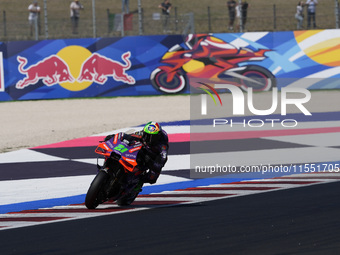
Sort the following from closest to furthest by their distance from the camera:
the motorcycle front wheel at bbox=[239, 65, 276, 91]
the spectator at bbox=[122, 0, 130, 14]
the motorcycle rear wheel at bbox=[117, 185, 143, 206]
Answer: the motorcycle rear wheel at bbox=[117, 185, 143, 206]
the motorcycle front wheel at bbox=[239, 65, 276, 91]
the spectator at bbox=[122, 0, 130, 14]

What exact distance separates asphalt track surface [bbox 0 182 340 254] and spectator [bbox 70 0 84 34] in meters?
17.4

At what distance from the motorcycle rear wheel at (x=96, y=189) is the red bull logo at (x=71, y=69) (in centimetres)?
1718

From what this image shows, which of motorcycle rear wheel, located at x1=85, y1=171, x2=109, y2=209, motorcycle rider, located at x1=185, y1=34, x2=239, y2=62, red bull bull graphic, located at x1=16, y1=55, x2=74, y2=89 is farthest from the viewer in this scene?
motorcycle rider, located at x1=185, y1=34, x2=239, y2=62

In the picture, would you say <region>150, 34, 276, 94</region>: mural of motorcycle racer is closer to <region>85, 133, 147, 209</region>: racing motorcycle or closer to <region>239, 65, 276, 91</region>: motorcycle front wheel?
<region>239, 65, 276, 91</region>: motorcycle front wheel

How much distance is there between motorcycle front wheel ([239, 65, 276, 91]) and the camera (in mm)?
27438

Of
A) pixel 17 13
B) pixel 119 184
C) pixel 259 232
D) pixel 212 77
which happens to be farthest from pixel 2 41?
pixel 259 232

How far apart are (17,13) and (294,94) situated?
33.2ft

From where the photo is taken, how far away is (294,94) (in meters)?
26.2

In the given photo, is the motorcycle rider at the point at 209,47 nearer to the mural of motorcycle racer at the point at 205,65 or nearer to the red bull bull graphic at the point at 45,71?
the mural of motorcycle racer at the point at 205,65

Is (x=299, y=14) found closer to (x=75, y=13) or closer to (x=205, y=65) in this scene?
(x=205, y=65)

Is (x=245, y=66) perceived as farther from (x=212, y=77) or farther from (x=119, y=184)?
(x=119, y=184)

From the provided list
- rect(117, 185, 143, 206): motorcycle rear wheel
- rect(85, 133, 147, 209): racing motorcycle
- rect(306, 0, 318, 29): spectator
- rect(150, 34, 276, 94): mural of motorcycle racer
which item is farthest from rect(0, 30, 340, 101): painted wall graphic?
rect(85, 133, 147, 209): racing motorcycle

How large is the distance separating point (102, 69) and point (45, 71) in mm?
1996

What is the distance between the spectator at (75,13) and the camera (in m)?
26.6
